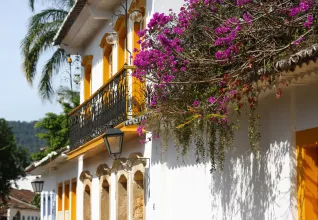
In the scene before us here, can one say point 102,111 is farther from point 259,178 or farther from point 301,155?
point 301,155

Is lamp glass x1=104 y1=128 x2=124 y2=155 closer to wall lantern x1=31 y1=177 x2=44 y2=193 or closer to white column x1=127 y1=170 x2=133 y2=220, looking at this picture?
white column x1=127 y1=170 x2=133 y2=220

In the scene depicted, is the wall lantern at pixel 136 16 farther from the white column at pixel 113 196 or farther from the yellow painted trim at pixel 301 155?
the yellow painted trim at pixel 301 155

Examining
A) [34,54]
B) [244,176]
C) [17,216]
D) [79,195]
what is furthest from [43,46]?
[17,216]

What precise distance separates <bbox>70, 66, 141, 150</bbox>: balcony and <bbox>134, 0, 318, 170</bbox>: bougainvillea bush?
11.3 feet

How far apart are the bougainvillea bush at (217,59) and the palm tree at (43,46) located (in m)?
→ 18.1

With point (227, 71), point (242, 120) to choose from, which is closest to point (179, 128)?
point (242, 120)

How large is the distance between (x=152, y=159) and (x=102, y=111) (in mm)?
2743

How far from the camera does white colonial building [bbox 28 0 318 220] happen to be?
9.45 m

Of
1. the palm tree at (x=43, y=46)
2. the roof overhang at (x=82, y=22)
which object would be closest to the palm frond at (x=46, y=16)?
the palm tree at (x=43, y=46)

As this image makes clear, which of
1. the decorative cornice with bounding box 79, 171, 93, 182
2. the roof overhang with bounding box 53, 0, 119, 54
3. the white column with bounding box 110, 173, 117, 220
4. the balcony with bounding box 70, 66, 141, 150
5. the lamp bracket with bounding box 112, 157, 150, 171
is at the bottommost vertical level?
the white column with bounding box 110, 173, 117, 220

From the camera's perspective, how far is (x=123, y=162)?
1664 cm

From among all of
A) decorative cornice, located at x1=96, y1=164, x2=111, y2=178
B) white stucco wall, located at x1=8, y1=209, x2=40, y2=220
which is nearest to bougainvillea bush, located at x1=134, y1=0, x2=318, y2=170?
decorative cornice, located at x1=96, y1=164, x2=111, y2=178

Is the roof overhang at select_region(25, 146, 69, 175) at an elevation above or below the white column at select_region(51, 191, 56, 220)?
above

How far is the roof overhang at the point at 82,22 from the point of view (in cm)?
1830
